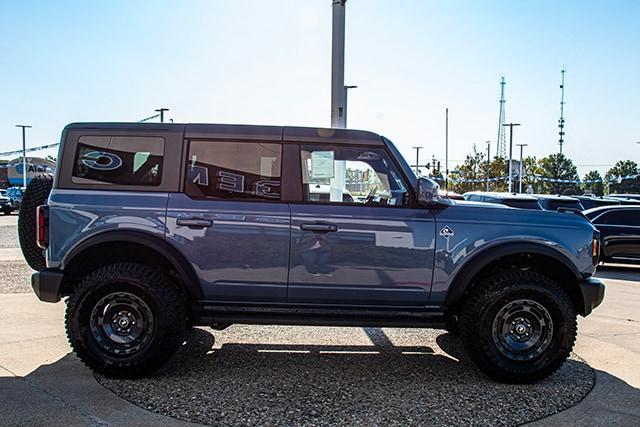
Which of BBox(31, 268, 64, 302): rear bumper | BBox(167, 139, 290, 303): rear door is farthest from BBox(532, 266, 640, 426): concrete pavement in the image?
BBox(31, 268, 64, 302): rear bumper

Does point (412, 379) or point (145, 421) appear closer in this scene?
point (145, 421)

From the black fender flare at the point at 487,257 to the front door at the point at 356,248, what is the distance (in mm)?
242

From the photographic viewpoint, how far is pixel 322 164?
448cm

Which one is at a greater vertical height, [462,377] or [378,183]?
[378,183]

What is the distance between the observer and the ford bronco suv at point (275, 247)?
14.1ft

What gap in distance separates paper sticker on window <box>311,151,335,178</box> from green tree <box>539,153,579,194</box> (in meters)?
61.5

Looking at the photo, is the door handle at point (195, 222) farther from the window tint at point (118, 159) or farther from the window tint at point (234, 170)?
the window tint at point (118, 159)

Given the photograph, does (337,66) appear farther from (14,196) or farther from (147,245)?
(14,196)

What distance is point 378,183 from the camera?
15.0 feet

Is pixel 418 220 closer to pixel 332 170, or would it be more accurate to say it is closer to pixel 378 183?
pixel 378 183

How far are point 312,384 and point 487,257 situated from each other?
1769 millimetres

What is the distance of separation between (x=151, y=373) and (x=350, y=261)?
73.8 inches

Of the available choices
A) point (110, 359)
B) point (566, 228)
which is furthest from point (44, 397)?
point (566, 228)

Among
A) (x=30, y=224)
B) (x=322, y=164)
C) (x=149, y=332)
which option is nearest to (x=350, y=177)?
(x=322, y=164)
